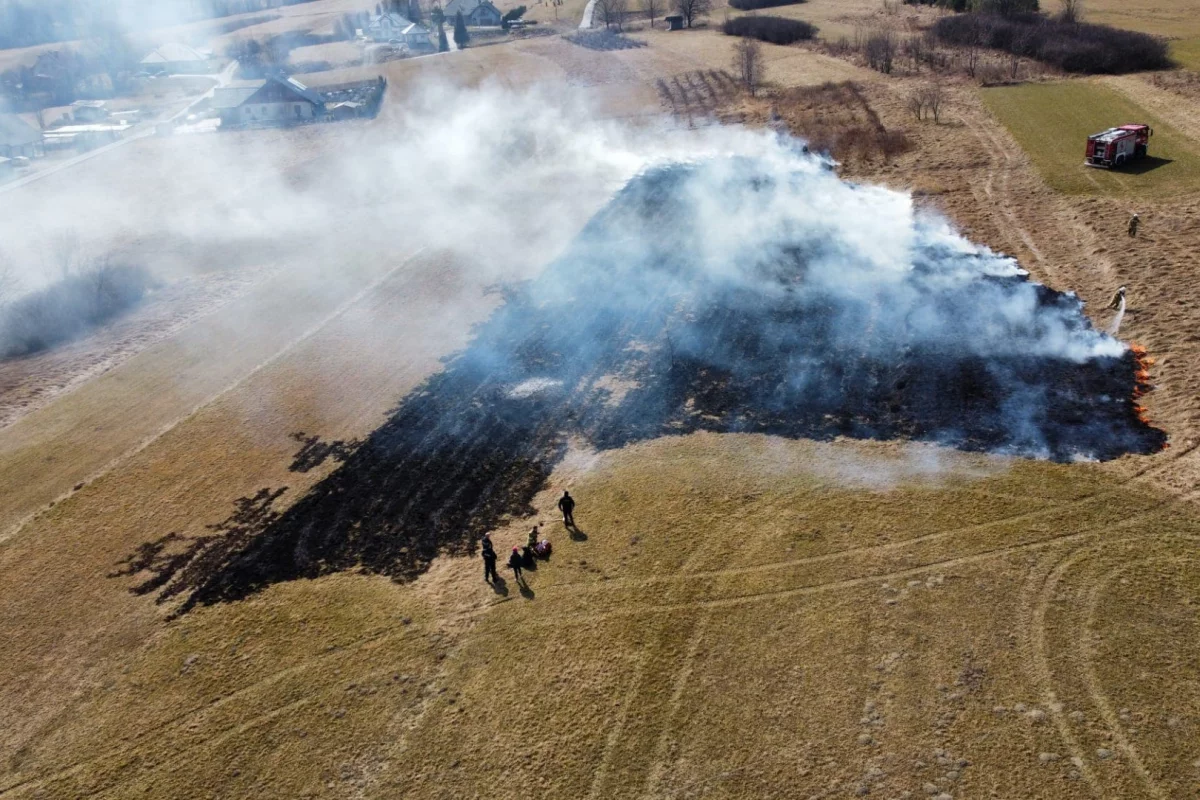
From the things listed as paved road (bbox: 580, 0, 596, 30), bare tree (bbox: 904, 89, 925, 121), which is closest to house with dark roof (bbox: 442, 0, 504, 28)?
paved road (bbox: 580, 0, 596, 30)

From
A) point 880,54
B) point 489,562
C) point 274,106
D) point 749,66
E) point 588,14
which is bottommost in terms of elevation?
point 489,562

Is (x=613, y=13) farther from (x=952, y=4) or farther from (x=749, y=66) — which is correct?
(x=749, y=66)

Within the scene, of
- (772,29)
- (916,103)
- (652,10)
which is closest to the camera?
(916,103)

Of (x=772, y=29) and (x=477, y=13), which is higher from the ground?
(x=477, y=13)

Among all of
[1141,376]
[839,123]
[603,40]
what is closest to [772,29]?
[603,40]

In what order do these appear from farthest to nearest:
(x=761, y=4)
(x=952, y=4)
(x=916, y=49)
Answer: (x=761, y=4) → (x=952, y=4) → (x=916, y=49)

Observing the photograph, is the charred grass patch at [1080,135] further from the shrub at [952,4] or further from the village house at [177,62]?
the village house at [177,62]

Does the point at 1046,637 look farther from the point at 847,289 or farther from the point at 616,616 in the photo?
the point at 847,289

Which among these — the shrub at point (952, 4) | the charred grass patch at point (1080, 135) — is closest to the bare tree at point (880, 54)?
the charred grass patch at point (1080, 135)
